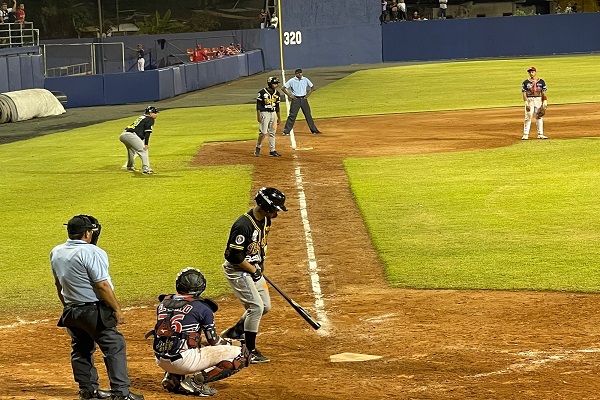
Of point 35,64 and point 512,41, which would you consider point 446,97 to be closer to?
point 35,64

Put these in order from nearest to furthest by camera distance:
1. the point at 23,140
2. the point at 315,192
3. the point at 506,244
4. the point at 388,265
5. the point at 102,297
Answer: the point at 102,297
the point at 388,265
the point at 506,244
the point at 315,192
the point at 23,140

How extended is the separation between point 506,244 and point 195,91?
139ft

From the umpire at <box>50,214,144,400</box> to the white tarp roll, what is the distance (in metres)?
35.4

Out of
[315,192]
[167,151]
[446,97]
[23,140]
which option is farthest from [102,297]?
[446,97]

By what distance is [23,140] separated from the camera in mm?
35969

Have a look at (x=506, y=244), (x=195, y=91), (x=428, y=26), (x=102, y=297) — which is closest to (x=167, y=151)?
(x=506, y=244)

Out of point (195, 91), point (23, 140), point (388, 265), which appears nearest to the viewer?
point (388, 265)

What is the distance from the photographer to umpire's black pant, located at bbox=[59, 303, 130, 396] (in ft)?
27.6

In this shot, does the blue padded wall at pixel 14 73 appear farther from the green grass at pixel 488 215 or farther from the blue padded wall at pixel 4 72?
the green grass at pixel 488 215

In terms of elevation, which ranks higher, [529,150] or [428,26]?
[428,26]

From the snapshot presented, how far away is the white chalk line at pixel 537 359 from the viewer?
9508 millimetres

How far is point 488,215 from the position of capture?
18.9 metres

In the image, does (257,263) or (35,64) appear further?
(35,64)

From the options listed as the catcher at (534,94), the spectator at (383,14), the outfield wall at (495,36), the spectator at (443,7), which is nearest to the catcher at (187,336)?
the catcher at (534,94)
